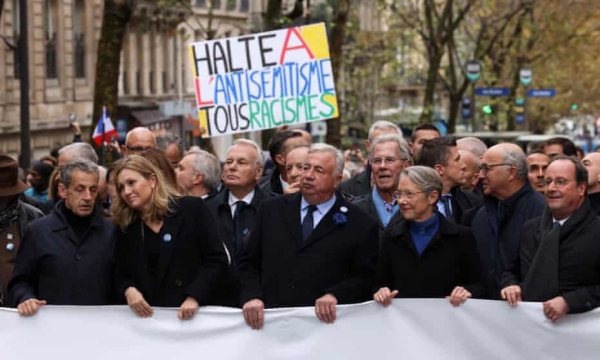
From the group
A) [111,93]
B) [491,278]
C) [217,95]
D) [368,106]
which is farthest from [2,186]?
[368,106]

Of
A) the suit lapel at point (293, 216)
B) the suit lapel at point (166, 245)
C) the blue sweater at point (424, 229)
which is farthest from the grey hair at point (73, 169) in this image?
the blue sweater at point (424, 229)

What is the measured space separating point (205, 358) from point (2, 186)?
6.74ft

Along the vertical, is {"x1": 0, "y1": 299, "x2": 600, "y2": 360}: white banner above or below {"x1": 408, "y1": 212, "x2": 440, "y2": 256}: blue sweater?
below

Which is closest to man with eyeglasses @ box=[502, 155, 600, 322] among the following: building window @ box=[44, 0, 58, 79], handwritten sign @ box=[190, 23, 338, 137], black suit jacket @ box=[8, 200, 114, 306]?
black suit jacket @ box=[8, 200, 114, 306]

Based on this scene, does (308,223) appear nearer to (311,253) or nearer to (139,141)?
(311,253)

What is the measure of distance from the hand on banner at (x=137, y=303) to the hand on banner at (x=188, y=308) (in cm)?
17

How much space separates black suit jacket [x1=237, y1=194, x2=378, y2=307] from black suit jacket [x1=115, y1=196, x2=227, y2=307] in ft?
0.67

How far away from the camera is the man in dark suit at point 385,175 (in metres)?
9.07

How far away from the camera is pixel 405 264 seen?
771 centimetres

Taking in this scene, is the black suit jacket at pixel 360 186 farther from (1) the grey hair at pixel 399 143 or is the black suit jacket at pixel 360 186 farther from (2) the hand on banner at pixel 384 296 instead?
(2) the hand on banner at pixel 384 296

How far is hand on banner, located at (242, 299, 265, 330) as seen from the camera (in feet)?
24.9

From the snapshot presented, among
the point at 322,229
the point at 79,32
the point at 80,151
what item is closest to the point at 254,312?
the point at 322,229

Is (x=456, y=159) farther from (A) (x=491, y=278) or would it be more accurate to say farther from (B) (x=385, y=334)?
(B) (x=385, y=334)

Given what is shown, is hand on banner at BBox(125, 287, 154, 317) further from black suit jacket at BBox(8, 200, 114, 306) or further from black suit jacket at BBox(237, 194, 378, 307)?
black suit jacket at BBox(237, 194, 378, 307)
